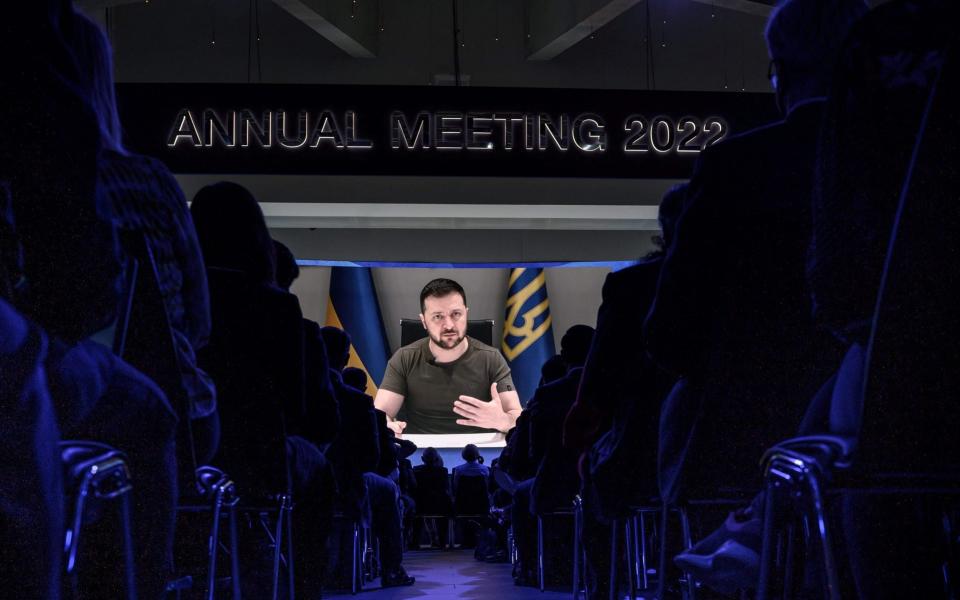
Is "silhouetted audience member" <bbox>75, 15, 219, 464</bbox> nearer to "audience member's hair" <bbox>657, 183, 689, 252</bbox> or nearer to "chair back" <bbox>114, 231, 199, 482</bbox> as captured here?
"chair back" <bbox>114, 231, 199, 482</bbox>

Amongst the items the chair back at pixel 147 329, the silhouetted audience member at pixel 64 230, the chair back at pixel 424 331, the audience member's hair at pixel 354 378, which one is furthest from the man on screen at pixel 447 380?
the silhouetted audience member at pixel 64 230

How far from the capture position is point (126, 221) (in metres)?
1.43

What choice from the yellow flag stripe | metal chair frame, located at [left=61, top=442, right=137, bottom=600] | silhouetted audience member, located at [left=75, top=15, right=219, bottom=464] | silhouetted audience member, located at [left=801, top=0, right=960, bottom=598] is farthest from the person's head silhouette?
the yellow flag stripe

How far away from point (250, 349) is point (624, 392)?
0.84m

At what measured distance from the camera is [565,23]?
8.79 metres

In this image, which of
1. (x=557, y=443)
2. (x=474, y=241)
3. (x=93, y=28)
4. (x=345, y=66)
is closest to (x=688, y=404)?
(x=93, y=28)

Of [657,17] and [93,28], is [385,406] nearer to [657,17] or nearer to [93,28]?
[657,17]

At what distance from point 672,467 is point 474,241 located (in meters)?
7.74

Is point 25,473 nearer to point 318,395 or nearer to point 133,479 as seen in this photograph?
point 133,479

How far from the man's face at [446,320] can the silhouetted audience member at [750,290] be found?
39.0 feet

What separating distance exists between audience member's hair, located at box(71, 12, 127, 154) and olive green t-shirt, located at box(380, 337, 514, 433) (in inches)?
466

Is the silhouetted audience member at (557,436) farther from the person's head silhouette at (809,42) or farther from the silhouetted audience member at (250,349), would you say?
the person's head silhouette at (809,42)

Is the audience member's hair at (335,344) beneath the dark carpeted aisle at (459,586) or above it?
above

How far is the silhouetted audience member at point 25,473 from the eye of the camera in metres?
0.87
